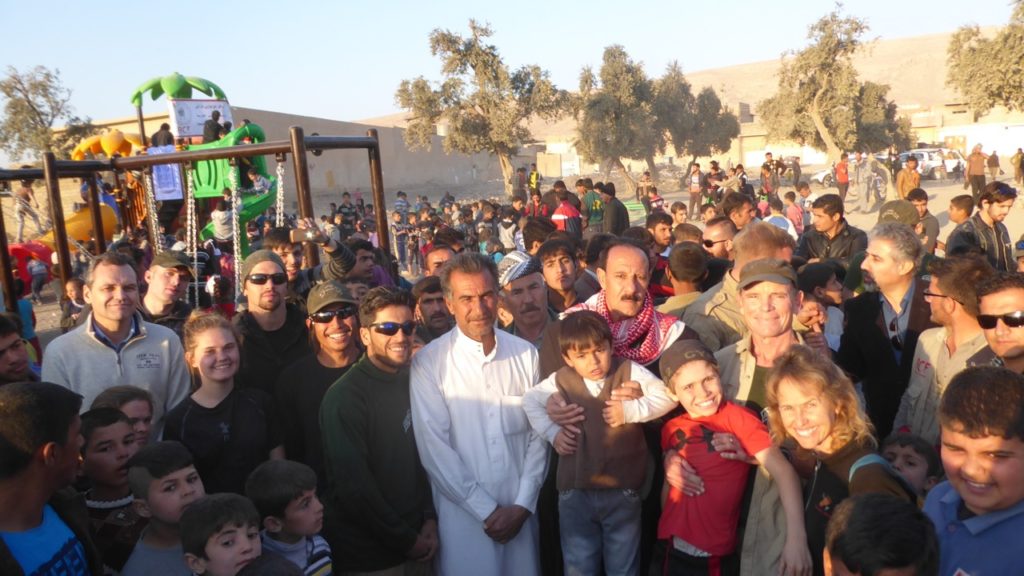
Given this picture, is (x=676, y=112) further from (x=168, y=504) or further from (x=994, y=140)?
(x=168, y=504)

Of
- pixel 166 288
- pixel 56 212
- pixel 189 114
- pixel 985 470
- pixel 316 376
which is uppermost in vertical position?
pixel 189 114

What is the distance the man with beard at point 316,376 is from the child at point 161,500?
76cm

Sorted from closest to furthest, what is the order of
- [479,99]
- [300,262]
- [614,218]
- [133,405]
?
[133,405] < [300,262] < [614,218] < [479,99]

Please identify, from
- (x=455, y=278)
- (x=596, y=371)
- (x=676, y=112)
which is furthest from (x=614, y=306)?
(x=676, y=112)

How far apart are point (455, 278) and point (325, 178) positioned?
33.9m

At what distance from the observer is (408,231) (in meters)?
18.3

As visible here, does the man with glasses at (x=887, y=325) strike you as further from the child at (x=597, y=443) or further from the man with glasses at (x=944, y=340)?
the child at (x=597, y=443)

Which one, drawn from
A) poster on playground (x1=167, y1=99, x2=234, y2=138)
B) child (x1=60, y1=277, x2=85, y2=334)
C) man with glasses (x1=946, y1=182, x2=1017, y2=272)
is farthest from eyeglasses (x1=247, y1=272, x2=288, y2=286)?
poster on playground (x1=167, y1=99, x2=234, y2=138)

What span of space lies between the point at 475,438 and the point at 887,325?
2374 mm

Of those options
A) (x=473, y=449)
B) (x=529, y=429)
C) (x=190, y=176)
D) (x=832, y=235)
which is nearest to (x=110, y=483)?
(x=473, y=449)

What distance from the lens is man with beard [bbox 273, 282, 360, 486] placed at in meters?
3.56

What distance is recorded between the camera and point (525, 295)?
4.07 metres

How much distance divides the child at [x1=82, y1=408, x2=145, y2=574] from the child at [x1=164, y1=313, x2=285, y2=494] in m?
0.31

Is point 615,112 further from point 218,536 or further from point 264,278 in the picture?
point 218,536
